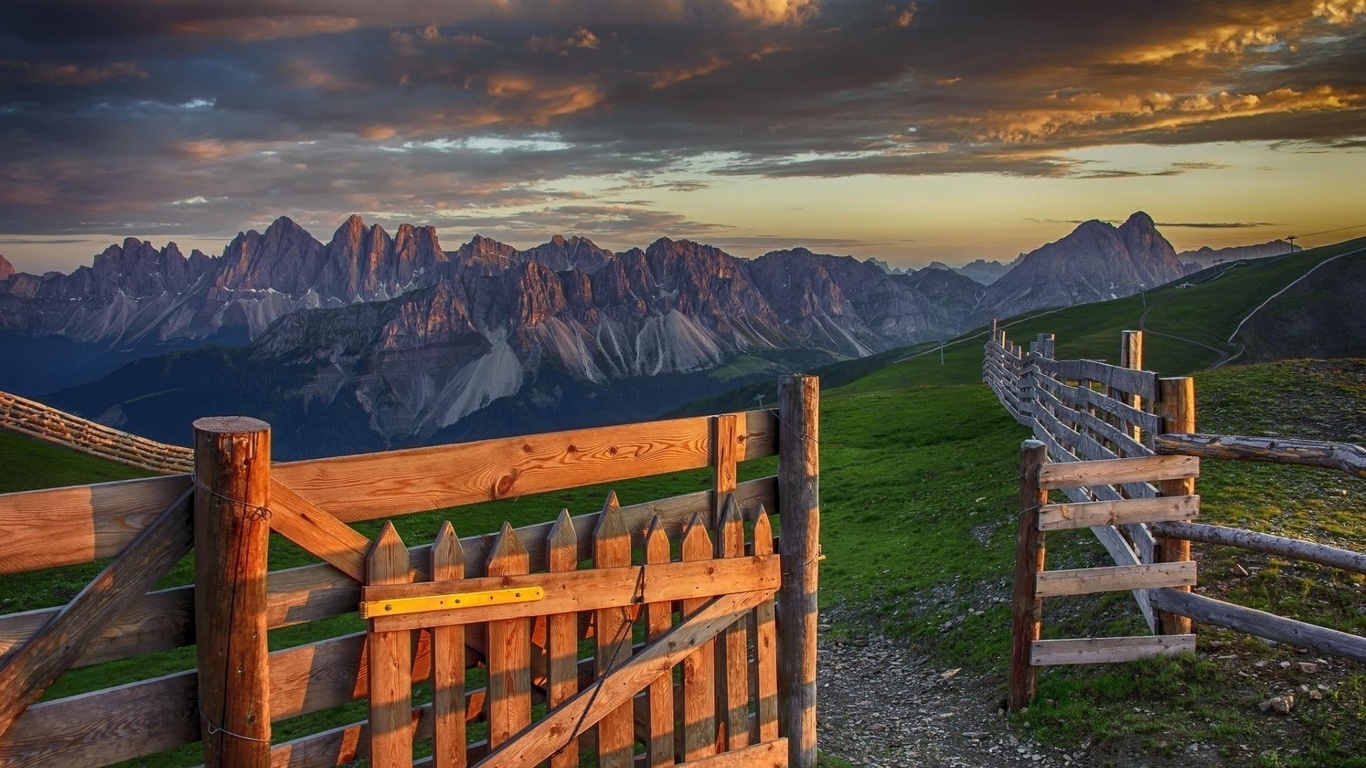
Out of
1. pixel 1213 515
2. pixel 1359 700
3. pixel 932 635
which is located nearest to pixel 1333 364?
pixel 1213 515

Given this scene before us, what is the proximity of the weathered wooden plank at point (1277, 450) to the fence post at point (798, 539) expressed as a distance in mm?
5028

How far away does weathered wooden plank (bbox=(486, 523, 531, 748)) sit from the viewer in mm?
5859

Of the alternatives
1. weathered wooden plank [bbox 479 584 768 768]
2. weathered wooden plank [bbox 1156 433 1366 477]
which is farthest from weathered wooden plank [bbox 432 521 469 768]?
weathered wooden plank [bbox 1156 433 1366 477]

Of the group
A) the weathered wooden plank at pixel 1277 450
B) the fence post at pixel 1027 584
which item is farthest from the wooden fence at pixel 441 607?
the weathered wooden plank at pixel 1277 450

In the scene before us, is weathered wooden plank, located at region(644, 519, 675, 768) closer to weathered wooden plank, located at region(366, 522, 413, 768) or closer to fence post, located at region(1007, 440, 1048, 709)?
weathered wooden plank, located at region(366, 522, 413, 768)

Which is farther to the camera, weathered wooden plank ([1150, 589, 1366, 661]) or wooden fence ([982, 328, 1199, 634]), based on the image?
wooden fence ([982, 328, 1199, 634])

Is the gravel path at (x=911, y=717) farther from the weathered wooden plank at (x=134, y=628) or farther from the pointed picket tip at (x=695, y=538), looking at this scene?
the weathered wooden plank at (x=134, y=628)

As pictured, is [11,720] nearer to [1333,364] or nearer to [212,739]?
[212,739]

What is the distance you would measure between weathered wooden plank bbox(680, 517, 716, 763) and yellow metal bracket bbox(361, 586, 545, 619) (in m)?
1.27

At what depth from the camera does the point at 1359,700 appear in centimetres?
833

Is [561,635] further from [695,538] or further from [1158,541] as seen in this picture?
[1158,541]

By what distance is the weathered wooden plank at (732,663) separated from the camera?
6.90 meters

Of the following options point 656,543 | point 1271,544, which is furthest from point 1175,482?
point 656,543

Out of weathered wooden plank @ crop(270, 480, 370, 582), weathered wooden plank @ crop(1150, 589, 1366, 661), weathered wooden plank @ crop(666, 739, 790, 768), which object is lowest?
weathered wooden plank @ crop(666, 739, 790, 768)
